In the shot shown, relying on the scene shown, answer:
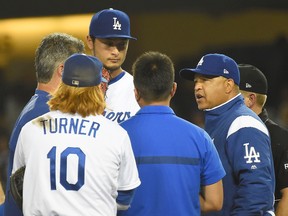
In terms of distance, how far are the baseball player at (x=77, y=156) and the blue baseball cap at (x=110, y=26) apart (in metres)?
1.07

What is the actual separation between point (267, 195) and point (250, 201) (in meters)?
0.11

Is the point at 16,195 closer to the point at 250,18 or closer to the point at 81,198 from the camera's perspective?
the point at 81,198

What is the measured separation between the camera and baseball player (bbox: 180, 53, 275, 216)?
4422 mm

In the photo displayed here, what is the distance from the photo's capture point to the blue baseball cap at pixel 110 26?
4973 millimetres

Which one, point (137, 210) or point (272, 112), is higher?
point (137, 210)

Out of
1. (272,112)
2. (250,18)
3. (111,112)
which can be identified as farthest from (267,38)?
(111,112)

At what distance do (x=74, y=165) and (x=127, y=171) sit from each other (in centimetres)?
29

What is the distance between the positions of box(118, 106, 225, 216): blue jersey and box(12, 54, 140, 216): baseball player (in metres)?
0.17

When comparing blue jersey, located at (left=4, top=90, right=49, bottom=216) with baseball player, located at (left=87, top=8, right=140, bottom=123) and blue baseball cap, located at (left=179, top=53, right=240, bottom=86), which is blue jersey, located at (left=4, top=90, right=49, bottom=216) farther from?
blue baseball cap, located at (left=179, top=53, right=240, bottom=86)

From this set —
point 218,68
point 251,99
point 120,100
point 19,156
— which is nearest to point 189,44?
point 251,99

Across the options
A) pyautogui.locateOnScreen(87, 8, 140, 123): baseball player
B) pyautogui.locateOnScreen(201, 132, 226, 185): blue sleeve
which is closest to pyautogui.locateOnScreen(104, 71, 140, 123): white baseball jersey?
pyautogui.locateOnScreen(87, 8, 140, 123): baseball player

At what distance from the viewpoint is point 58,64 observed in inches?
178

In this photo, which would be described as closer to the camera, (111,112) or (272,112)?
(111,112)

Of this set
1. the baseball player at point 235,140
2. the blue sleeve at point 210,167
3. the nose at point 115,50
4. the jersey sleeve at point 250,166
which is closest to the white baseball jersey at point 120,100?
the nose at point 115,50
